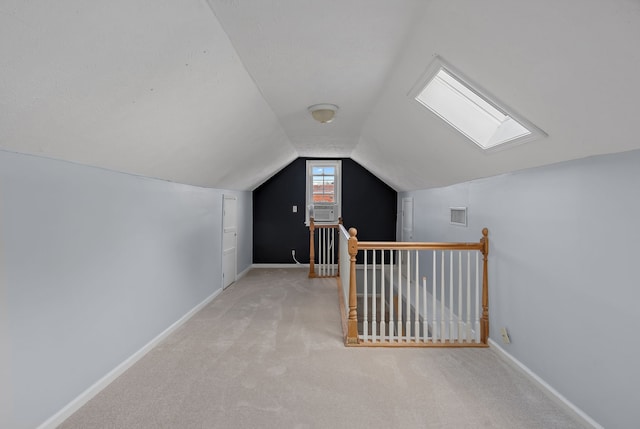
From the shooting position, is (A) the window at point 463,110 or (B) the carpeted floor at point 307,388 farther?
(A) the window at point 463,110

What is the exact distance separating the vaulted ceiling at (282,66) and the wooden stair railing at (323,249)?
11.9 ft

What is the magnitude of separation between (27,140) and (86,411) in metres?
1.67

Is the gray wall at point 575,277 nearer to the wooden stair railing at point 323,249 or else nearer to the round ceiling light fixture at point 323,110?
the round ceiling light fixture at point 323,110

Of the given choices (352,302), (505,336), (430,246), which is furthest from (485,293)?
(352,302)

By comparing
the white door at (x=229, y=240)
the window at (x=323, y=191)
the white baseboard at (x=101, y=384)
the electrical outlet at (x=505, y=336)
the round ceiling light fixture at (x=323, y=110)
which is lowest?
the white baseboard at (x=101, y=384)

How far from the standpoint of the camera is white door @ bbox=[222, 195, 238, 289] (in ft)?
16.8

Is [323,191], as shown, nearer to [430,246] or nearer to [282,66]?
[430,246]

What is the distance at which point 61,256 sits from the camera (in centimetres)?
197

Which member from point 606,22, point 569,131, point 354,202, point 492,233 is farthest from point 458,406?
point 354,202

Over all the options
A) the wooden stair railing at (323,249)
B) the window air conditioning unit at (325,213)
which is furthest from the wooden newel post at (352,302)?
the window air conditioning unit at (325,213)

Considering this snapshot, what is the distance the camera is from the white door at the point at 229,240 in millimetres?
5129

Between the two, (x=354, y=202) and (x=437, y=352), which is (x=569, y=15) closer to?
(x=437, y=352)

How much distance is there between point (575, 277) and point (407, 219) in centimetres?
404

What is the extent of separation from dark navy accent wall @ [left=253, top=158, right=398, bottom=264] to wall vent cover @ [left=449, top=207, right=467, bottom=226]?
310cm
